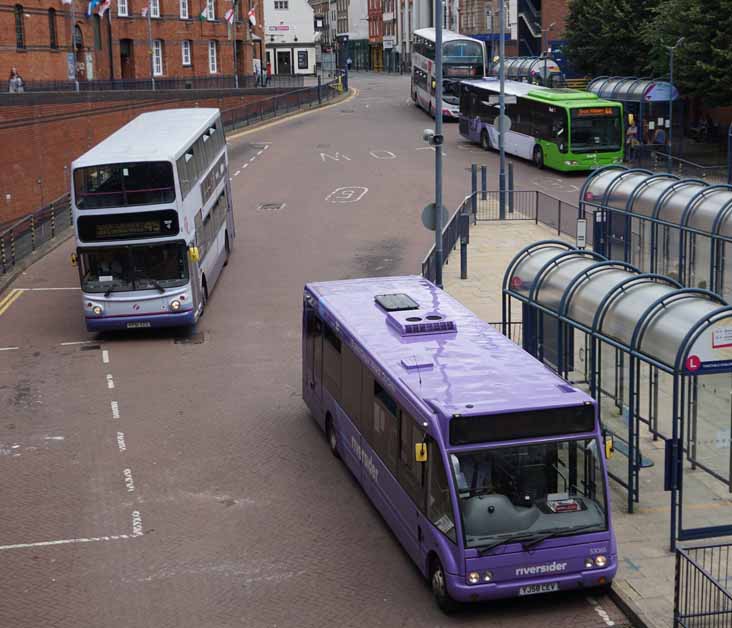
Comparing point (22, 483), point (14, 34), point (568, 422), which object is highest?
point (14, 34)

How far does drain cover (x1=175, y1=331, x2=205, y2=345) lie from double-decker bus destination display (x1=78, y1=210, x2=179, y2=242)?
2.34m

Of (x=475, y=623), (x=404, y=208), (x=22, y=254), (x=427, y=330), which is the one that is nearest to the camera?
(x=475, y=623)

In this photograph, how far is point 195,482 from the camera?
1614 centimetres

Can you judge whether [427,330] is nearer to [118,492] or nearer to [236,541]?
[236,541]

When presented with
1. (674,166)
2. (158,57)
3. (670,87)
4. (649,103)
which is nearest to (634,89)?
(649,103)

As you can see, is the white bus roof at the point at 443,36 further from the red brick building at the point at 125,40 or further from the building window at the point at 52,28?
the building window at the point at 52,28

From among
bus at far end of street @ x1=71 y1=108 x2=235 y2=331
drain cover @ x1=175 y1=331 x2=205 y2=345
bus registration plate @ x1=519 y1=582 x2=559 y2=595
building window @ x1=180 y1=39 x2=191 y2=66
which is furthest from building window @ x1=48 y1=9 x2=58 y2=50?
bus registration plate @ x1=519 y1=582 x2=559 y2=595

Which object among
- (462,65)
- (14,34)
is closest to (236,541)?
(14,34)

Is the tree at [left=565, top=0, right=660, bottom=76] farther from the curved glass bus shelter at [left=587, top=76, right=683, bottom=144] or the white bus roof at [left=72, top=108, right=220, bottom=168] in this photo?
the white bus roof at [left=72, top=108, right=220, bottom=168]

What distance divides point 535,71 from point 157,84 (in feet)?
75.9

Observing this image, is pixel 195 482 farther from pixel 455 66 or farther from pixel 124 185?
pixel 455 66

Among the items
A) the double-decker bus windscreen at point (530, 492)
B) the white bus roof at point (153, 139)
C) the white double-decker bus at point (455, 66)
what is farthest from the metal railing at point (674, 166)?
the double-decker bus windscreen at point (530, 492)

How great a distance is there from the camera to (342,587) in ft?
41.4

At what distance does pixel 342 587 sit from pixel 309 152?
41.7 meters
